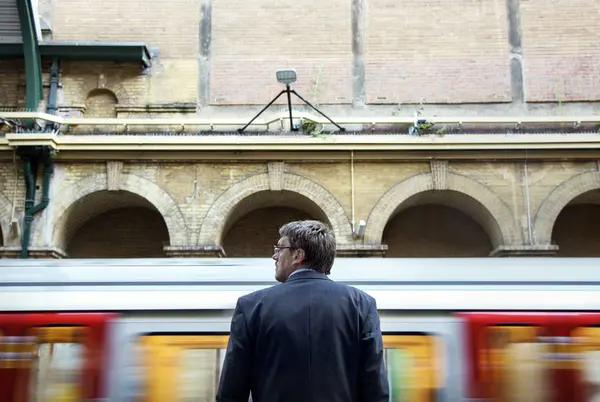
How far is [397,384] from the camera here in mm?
5254

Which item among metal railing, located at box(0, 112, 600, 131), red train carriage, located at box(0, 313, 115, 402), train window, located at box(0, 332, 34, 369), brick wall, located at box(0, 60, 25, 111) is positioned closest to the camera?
red train carriage, located at box(0, 313, 115, 402)

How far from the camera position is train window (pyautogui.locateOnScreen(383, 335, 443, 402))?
5.18 metres

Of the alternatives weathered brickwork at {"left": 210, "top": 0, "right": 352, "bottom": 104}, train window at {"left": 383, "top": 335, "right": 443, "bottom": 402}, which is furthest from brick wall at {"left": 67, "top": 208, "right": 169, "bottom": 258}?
train window at {"left": 383, "top": 335, "right": 443, "bottom": 402}

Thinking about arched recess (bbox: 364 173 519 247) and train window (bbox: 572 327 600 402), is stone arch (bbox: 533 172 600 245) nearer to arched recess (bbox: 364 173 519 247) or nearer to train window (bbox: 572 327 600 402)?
arched recess (bbox: 364 173 519 247)

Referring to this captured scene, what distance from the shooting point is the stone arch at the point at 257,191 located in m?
14.8

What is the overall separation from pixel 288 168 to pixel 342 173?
45.4 inches

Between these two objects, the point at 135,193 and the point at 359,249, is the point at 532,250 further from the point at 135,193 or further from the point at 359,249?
the point at 135,193

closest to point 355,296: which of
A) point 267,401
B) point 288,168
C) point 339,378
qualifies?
point 339,378

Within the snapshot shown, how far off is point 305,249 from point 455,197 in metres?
12.7

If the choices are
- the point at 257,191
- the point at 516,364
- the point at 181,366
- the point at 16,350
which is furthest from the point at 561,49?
the point at 16,350

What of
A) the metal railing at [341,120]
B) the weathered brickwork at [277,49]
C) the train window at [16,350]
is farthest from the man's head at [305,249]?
the weathered brickwork at [277,49]

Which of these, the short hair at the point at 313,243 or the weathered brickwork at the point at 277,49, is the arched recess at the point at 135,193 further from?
the short hair at the point at 313,243

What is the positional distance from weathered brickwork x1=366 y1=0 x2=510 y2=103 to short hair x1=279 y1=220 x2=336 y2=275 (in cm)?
1334

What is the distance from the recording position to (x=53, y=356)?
538 cm
